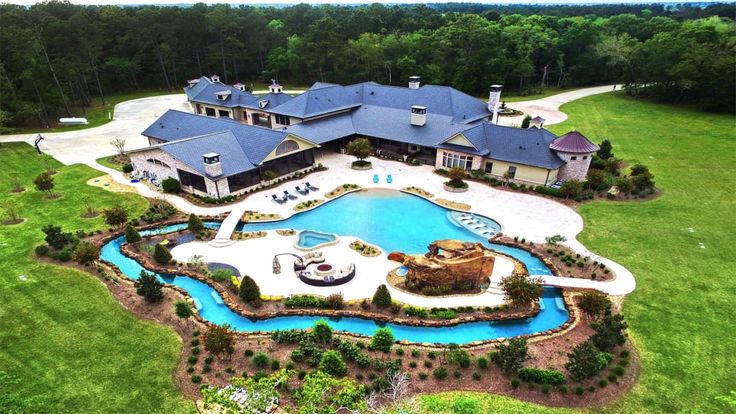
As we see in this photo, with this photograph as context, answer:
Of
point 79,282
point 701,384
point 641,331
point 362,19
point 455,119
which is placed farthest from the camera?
point 362,19

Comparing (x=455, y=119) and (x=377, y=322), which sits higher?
(x=455, y=119)

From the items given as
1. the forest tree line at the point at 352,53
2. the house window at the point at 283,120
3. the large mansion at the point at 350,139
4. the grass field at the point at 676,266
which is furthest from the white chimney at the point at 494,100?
the forest tree line at the point at 352,53

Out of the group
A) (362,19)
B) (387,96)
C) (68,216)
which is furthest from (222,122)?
(362,19)

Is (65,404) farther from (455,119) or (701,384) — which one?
(455,119)

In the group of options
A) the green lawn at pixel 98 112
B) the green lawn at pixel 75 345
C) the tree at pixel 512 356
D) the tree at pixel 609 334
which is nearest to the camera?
the green lawn at pixel 75 345

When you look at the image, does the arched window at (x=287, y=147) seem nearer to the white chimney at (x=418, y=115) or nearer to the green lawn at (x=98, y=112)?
the white chimney at (x=418, y=115)

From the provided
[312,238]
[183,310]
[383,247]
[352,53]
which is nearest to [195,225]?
[312,238]
